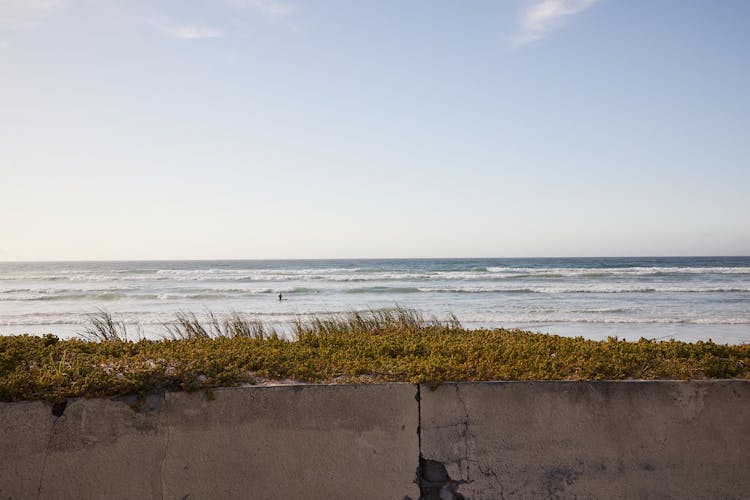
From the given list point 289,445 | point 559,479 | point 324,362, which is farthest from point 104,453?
point 559,479

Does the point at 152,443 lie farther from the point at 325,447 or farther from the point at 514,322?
the point at 514,322

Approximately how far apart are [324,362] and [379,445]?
0.90 metres

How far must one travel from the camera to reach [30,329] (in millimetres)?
16203

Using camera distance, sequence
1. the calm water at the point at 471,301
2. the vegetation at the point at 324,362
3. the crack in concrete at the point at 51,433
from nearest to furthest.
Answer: the crack in concrete at the point at 51,433, the vegetation at the point at 324,362, the calm water at the point at 471,301

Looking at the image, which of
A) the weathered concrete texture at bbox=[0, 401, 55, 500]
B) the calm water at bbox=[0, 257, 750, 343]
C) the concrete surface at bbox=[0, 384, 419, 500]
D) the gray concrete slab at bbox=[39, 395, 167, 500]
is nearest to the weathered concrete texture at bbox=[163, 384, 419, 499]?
the concrete surface at bbox=[0, 384, 419, 500]

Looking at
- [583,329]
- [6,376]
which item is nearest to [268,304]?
[583,329]

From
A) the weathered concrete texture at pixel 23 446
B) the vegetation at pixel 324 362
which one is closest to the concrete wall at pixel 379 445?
the weathered concrete texture at pixel 23 446

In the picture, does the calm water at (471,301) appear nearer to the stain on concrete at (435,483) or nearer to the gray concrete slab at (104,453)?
the stain on concrete at (435,483)

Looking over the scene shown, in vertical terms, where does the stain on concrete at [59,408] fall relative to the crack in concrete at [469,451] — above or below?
above

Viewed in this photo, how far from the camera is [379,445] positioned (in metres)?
3.61

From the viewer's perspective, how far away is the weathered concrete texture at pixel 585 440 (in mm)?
3605

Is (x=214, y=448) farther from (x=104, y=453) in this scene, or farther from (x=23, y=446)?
(x=23, y=446)

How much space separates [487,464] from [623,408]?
968mm

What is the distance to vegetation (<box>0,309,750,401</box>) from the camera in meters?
3.76
